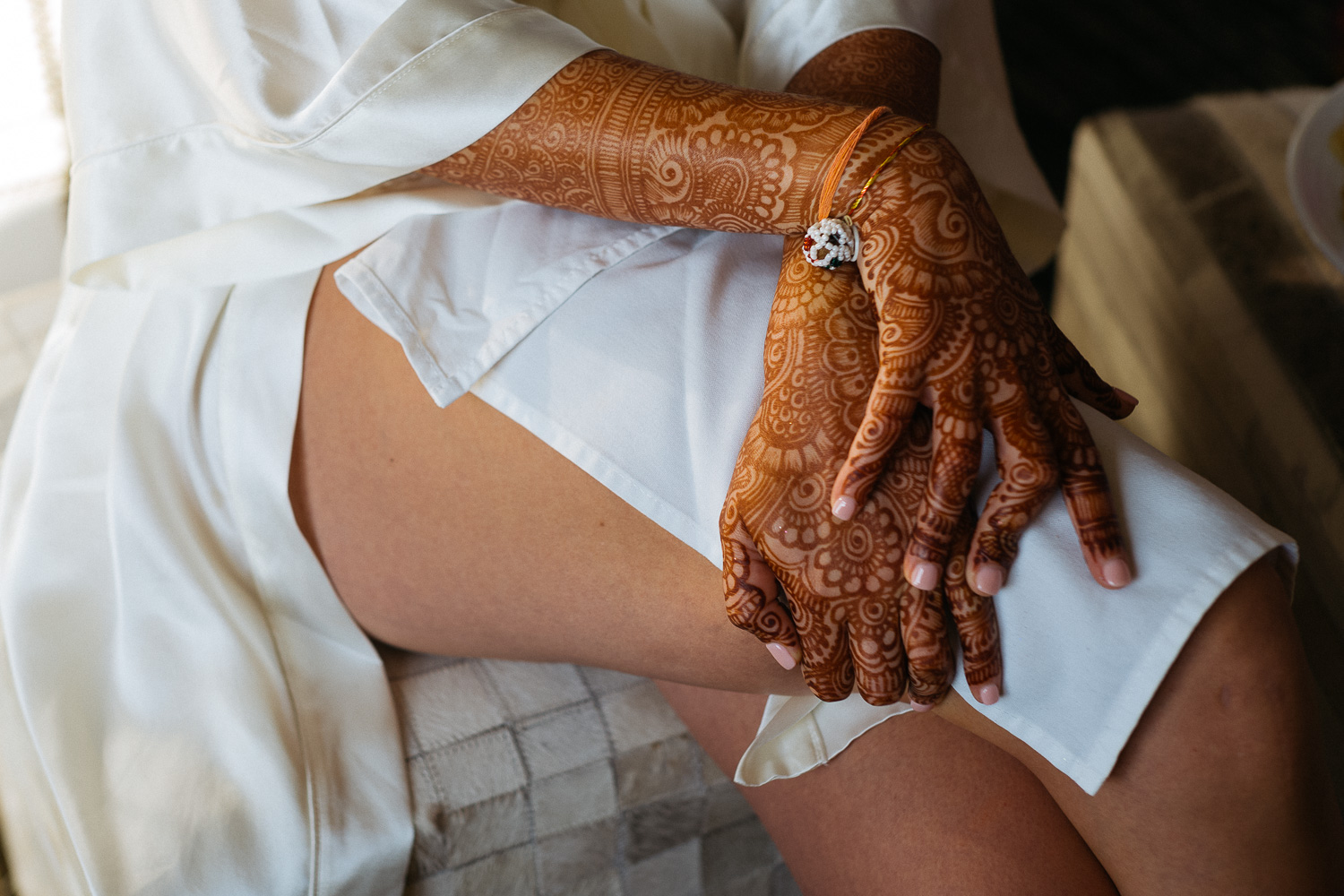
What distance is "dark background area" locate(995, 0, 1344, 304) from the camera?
2.12 metres

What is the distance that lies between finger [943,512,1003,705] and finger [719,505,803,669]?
4.1 inches

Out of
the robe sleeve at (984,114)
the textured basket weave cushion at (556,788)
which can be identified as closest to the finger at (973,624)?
the textured basket weave cushion at (556,788)

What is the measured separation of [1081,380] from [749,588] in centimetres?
26

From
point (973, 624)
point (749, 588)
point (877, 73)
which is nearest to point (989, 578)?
point (973, 624)

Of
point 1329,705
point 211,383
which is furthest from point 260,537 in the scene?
point 1329,705

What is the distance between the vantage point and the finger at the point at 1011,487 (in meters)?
0.54

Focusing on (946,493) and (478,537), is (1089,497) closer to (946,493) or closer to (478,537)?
(946,493)

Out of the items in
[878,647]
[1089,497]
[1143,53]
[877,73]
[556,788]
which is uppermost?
[877,73]

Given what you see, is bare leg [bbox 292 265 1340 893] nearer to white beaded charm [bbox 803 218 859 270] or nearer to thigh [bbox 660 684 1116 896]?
thigh [bbox 660 684 1116 896]

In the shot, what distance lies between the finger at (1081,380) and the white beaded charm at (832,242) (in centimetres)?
14

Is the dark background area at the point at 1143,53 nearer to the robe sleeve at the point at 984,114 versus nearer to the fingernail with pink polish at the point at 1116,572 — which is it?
the robe sleeve at the point at 984,114

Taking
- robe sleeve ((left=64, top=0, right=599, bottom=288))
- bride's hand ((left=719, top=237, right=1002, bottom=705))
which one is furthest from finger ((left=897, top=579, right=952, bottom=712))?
robe sleeve ((left=64, top=0, right=599, bottom=288))

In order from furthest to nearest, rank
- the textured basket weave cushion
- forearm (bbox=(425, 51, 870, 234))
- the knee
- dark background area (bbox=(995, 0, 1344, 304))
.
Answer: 1. dark background area (bbox=(995, 0, 1344, 304))
2. the textured basket weave cushion
3. forearm (bbox=(425, 51, 870, 234))
4. the knee

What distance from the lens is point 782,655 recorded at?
24.4 inches
